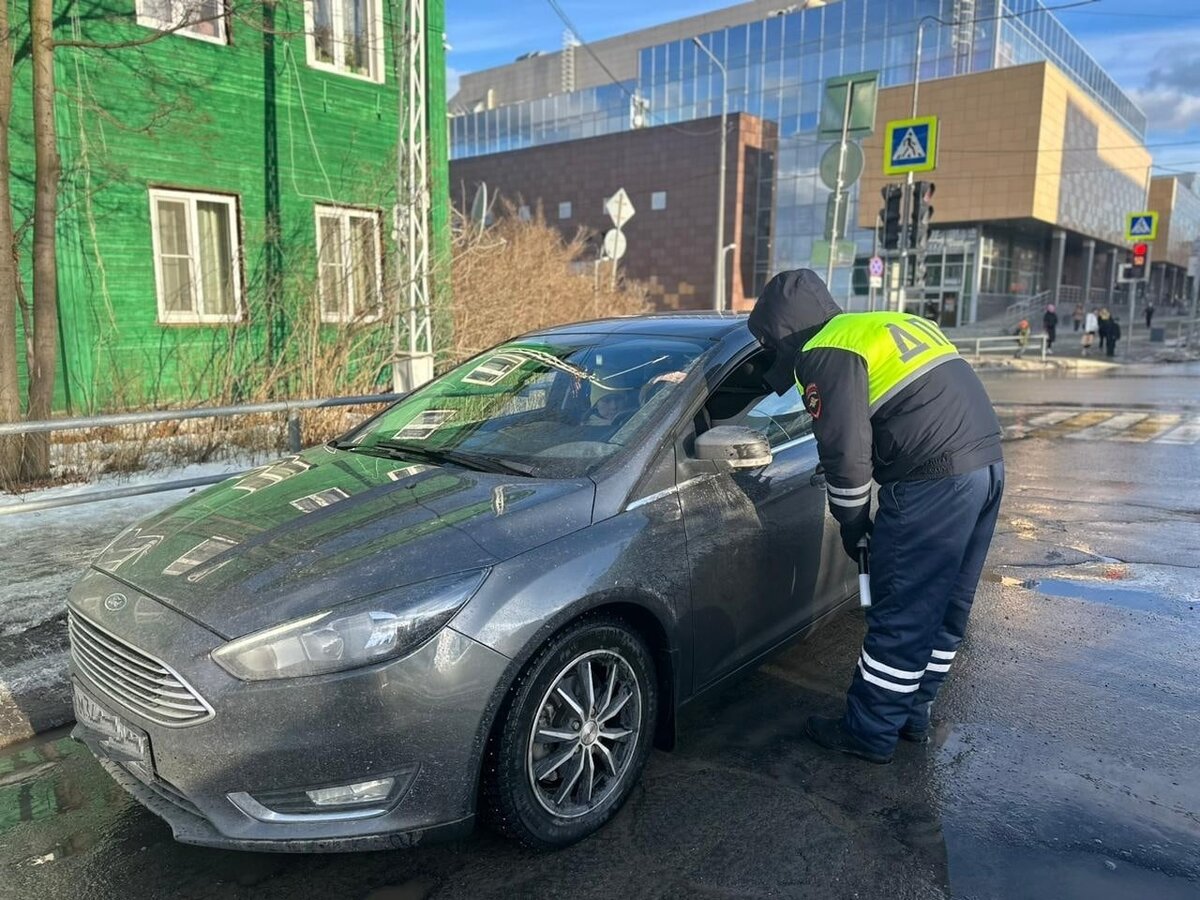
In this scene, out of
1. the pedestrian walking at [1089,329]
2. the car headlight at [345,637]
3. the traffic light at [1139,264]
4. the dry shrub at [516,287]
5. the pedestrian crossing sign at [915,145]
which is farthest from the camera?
the pedestrian walking at [1089,329]

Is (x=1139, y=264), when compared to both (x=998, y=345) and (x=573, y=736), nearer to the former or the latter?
(x=998, y=345)

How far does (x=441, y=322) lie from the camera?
37.4 feet

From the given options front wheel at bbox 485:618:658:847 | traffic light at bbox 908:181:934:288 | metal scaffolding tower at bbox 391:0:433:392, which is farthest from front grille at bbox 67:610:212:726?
traffic light at bbox 908:181:934:288

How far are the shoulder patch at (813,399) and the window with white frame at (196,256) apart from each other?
884cm

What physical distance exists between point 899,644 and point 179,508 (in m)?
2.77

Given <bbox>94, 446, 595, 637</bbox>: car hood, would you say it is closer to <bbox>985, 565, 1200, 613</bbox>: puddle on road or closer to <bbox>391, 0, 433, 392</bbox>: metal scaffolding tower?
<bbox>985, 565, 1200, 613</bbox>: puddle on road

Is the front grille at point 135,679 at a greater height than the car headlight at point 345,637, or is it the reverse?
the car headlight at point 345,637

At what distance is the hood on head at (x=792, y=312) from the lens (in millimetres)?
3205

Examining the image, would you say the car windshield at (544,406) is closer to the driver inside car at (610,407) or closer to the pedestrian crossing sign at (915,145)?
the driver inside car at (610,407)

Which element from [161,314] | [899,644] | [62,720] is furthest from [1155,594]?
[161,314]

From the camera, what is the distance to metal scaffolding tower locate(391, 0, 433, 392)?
9.52 m

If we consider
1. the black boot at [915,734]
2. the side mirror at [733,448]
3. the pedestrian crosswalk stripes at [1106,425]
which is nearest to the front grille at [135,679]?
the side mirror at [733,448]

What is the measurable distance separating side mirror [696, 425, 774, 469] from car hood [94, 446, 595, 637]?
1.67 feet

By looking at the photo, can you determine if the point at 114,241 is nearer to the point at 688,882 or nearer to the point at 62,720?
the point at 62,720
